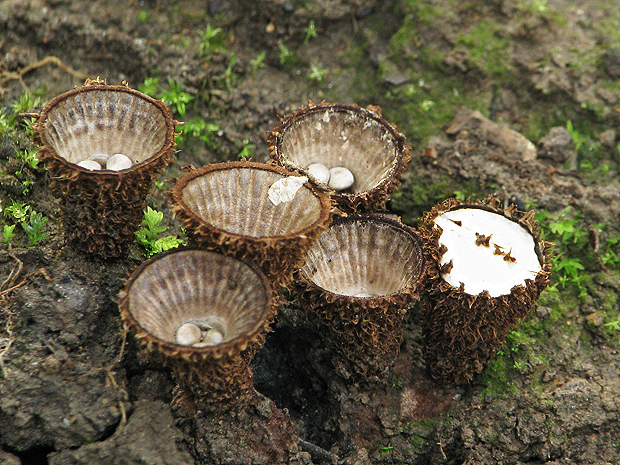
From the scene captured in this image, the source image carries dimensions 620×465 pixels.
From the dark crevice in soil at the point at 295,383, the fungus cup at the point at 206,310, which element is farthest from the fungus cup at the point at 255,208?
the dark crevice in soil at the point at 295,383

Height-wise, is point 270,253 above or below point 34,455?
above

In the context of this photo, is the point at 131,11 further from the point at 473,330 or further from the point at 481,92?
the point at 473,330

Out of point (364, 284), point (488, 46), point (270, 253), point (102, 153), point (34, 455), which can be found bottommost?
point (34, 455)

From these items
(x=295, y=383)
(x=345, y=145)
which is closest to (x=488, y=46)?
(x=345, y=145)

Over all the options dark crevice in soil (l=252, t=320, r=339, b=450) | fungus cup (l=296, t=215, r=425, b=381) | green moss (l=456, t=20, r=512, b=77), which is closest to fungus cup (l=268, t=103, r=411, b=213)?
fungus cup (l=296, t=215, r=425, b=381)

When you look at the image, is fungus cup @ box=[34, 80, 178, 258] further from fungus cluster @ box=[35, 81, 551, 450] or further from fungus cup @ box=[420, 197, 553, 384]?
fungus cup @ box=[420, 197, 553, 384]

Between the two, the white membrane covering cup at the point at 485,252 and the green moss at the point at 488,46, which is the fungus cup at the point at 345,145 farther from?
the green moss at the point at 488,46

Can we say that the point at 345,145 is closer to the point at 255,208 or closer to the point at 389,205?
the point at 389,205
